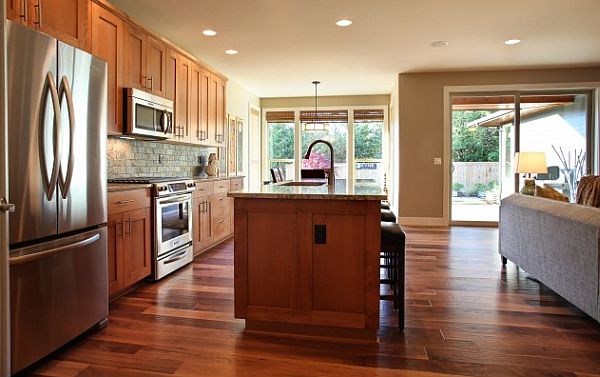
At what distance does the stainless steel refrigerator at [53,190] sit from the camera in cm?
179

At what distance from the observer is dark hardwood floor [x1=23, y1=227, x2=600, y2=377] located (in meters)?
1.96

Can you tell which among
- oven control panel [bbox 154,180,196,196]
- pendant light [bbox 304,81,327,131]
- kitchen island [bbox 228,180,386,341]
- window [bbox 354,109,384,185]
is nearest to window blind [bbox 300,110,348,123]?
pendant light [bbox 304,81,327,131]

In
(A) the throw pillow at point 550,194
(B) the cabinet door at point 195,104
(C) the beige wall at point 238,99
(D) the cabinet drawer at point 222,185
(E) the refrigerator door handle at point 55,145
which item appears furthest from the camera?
(C) the beige wall at point 238,99

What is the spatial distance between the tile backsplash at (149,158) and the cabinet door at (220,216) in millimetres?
669

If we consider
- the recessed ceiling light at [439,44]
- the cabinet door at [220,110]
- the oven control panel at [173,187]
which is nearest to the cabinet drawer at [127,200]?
the oven control panel at [173,187]

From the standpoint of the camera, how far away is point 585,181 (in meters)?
3.39

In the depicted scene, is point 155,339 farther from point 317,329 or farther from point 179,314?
point 317,329

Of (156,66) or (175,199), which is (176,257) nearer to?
(175,199)

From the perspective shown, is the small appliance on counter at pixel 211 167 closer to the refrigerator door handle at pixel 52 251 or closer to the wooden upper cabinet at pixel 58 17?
the wooden upper cabinet at pixel 58 17

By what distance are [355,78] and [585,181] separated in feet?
13.4

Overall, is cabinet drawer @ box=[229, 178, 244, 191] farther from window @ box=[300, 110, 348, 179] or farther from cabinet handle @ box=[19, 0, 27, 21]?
cabinet handle @ box=[19, 0, 27, 21]

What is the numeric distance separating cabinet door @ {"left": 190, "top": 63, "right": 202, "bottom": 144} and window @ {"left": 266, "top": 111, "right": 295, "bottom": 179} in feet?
12.3

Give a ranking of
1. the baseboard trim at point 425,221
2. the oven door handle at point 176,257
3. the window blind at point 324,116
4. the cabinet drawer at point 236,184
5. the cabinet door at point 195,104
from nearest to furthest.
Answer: the oven door handle at point 176,257 < the cabinet door at point 195,104 < the cabinet drawer at point 236,184 < the baseboard trim at point 425,221 < the window blind at point 324,116

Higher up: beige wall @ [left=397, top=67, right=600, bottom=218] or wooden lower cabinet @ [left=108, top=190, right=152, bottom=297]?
beige wall @ [left=397, top=67, right=600, bottom=218]
